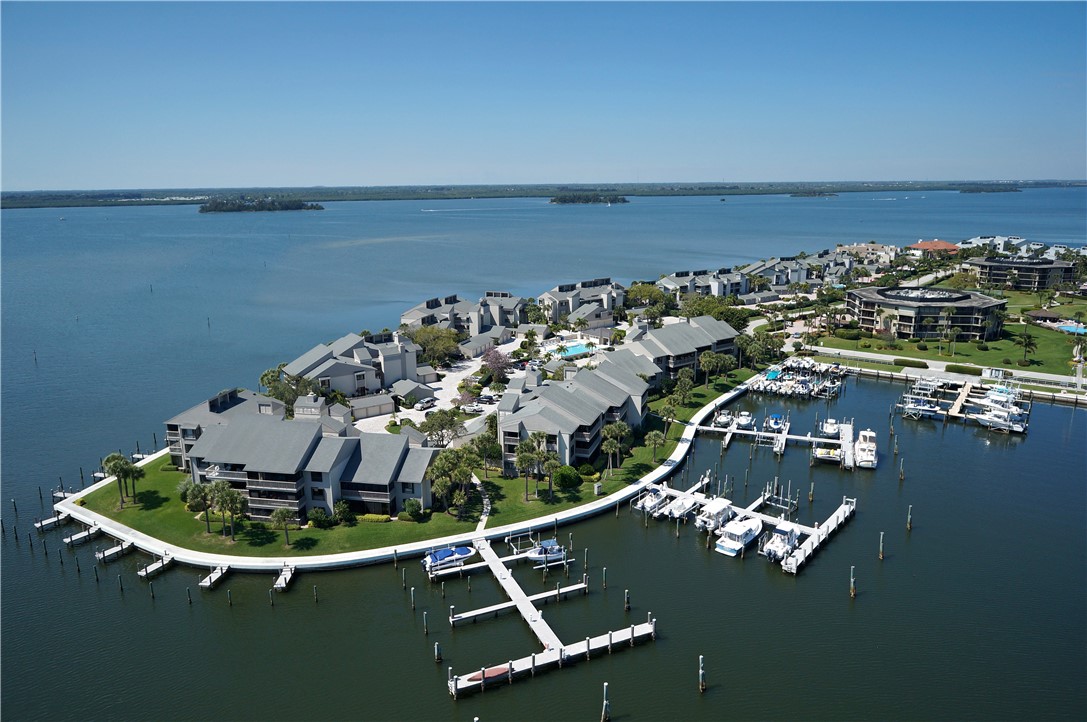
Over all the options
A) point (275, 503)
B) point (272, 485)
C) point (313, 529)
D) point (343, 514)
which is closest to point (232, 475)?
point (272, 485)

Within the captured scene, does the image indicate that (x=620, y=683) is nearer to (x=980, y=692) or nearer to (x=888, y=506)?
(x=980, y=692)

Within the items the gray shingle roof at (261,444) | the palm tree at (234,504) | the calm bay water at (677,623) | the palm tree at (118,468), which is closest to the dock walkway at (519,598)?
the calm bay water at (677,623)

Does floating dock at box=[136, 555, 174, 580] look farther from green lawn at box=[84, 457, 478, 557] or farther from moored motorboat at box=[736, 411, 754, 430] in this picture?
moored motorboat at box=[736, 411, 754, 430]

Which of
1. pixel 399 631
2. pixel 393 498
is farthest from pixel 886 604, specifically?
pixel 393 498

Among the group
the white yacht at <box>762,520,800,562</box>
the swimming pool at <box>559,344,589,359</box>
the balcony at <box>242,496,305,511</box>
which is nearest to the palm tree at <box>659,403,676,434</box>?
the white yacht at <box>762,520,800,562</box>

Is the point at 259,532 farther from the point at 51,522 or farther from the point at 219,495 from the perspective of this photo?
the point at 51,522
